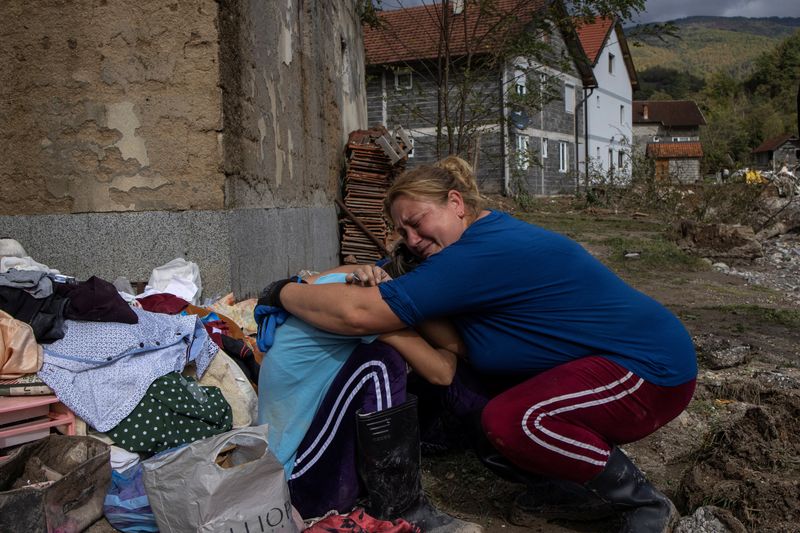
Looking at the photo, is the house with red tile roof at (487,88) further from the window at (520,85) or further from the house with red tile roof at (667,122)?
the house with red tile roof at (667,122)

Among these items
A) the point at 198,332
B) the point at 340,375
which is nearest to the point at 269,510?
the point at 340,375

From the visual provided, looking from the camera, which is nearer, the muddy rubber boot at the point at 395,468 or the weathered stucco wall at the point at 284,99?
the muddy rubber boot at the point at 395,468

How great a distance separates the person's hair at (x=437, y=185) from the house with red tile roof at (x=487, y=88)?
7.52 meters

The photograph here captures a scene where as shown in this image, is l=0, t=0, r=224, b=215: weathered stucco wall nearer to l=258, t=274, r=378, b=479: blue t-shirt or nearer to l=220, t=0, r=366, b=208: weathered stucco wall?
l=220, t=0, r=366, b=208: weathered stucco wall

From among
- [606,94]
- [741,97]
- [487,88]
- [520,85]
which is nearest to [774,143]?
[741,97]

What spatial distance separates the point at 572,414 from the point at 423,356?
58cm

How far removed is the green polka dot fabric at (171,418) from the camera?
3213 mm

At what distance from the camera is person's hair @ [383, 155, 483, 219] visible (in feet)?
9.22

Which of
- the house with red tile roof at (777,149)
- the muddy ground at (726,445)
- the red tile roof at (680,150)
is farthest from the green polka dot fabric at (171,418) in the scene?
the house with red tile roof at (777,149)

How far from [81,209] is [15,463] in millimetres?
2421

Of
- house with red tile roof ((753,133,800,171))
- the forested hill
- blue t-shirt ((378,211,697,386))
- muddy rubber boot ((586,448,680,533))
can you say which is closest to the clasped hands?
blue t-shirt ((378,211,697,386))

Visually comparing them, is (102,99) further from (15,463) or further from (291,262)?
(15,463)

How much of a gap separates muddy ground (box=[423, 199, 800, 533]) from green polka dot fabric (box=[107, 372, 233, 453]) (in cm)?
106

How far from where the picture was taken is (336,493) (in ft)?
9.25
